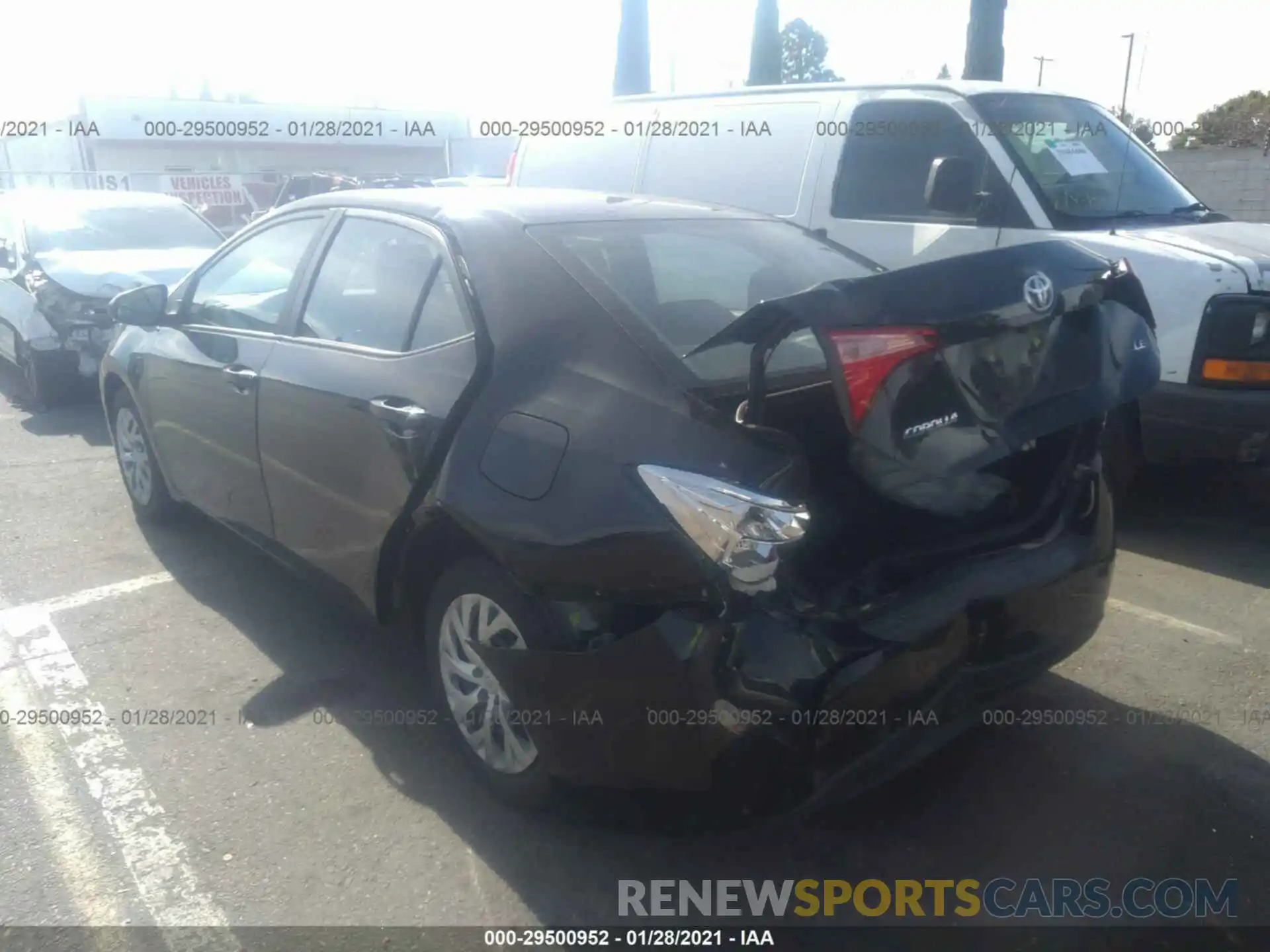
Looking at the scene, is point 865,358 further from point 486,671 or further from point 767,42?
point 767,42

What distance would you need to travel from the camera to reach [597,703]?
99.6 inches

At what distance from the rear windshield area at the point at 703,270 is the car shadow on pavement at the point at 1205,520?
2.25m

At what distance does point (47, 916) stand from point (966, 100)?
536 cm

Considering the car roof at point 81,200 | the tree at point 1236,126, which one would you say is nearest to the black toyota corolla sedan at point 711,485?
the car roof at point 81,200

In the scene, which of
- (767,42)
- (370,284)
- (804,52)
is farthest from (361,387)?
(804,52)

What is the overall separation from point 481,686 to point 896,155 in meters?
4.19

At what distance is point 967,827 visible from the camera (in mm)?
2920

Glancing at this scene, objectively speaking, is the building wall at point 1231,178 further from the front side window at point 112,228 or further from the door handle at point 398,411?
the door handle at point 398,411

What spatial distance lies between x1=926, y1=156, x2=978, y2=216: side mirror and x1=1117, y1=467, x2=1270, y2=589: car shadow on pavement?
5.36ft

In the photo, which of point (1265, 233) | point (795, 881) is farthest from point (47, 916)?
point (1265, 233)

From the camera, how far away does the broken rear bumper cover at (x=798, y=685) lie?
233 cm

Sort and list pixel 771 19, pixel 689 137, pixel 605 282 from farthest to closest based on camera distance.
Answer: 1. pixel 771 19
2. pixel 689 137
3. pixel 605 282

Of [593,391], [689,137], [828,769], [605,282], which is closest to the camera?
[828,769]

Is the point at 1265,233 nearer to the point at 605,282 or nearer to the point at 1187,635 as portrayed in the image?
the point at 1187,635
